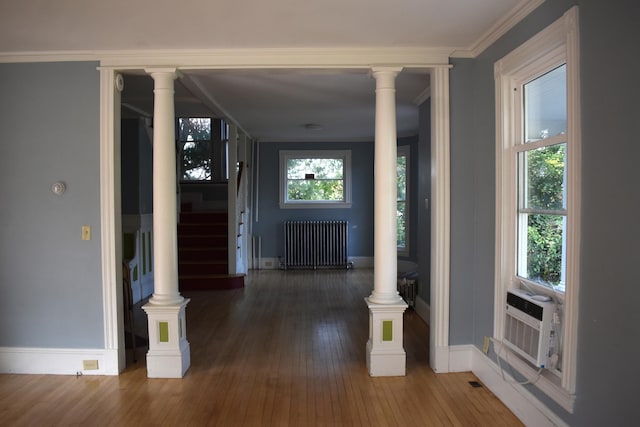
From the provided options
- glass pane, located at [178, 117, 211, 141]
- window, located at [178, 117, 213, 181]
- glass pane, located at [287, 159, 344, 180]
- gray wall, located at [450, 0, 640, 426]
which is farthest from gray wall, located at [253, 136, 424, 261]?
gray wall, located at [450, 0, 640, 426]

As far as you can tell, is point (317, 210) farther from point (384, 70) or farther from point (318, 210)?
point (384, 70)

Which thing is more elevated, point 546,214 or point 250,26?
point 250,26

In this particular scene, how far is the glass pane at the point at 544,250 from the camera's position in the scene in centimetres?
250

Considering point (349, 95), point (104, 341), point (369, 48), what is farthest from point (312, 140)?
point (104, 341)

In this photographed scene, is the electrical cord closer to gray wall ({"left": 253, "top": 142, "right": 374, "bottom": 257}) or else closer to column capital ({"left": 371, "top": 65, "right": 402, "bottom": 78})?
column capital ({"left": 371, "top": 65, "right": 402, "bottom": 78})

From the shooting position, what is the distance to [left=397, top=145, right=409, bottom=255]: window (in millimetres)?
8398

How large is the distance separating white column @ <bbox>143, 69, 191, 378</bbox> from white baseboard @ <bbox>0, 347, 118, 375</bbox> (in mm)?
351

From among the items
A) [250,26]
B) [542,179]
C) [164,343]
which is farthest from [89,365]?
[542,179]

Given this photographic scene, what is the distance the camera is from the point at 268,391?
3.20 meters

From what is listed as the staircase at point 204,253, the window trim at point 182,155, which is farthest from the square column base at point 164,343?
the window trim at point 182,155

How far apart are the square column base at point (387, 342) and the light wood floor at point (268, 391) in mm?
87

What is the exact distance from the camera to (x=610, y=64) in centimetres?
193

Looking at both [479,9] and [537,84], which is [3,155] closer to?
[479,9]

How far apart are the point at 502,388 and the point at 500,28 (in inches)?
93.4
